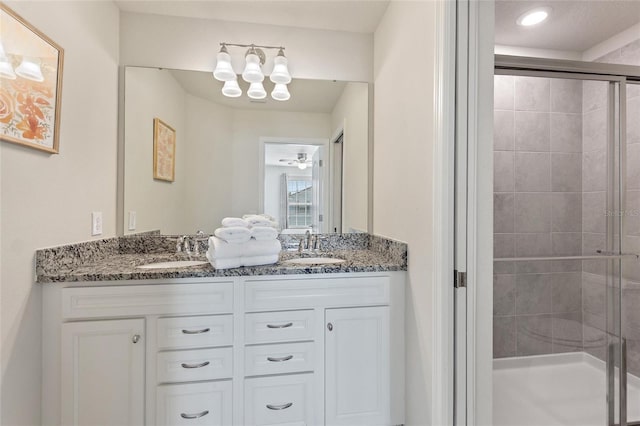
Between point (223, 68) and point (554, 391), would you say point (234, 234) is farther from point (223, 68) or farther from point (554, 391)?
point (554, 391)

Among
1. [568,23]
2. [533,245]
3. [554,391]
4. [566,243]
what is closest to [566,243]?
[566,243]

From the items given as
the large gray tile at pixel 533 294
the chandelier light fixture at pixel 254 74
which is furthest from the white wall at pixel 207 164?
the large gray tile at pixel 533 294

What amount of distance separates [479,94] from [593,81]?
887mm

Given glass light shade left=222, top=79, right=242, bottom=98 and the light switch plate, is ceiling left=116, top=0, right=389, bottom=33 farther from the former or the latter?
the light switch plate

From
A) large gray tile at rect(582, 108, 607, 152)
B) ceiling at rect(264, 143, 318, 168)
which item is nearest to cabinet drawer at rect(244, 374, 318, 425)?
ceiling at rect(264, 143, 318, 168)

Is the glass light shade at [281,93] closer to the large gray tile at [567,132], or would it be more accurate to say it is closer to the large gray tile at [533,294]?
the large gray tile at [567,132]

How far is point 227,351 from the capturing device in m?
1.36

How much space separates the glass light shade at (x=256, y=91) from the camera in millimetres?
1959

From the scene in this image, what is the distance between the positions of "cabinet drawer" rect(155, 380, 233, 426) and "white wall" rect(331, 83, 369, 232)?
47.1 inches

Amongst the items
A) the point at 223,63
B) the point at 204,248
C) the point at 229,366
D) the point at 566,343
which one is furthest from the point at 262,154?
the point at 566,343

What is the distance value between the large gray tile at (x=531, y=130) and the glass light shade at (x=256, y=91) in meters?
1.52

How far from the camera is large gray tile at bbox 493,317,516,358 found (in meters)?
1.40

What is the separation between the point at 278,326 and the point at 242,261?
352mm

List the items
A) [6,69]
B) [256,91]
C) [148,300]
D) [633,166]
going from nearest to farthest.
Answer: [6,69], [148,300], [633,166], [256,91]
